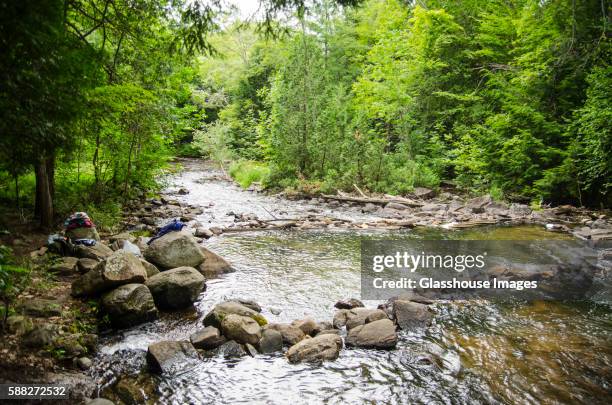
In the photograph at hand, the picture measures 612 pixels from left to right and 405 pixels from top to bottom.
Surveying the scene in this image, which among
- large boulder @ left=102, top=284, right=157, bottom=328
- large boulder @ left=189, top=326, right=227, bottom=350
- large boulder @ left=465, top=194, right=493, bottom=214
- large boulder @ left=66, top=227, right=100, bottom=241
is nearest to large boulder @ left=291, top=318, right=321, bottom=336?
large boulder @ left=189, top=326, right=227, bottom=350

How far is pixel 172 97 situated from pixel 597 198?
1634 centimetres

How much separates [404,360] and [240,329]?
230 centimetres

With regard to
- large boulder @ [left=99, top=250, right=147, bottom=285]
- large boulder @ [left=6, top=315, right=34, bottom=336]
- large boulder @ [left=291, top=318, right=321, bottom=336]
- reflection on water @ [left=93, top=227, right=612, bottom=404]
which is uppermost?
large boulder @ [left=99, top=250, right=147, bottom=285]

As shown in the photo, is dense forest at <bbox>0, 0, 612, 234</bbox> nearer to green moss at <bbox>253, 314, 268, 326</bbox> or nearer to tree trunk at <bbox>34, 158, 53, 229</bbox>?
tree trunk at <bbox>34, 158, 53, 229</bbox>

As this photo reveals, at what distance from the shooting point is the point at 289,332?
17.7 feet

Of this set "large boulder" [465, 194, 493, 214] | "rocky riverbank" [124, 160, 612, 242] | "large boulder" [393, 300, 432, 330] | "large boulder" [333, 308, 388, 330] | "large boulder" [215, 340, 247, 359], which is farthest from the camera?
"large boulder" [465, 194, 493, 214]

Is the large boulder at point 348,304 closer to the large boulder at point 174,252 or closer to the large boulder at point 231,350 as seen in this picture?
the large boulder at point 231,350

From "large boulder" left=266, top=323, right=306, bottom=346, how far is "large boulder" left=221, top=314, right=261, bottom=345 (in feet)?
0.80

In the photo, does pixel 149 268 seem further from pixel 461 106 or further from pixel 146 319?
pixel 461 106

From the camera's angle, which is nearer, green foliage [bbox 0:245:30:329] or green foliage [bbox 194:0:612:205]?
green foliage [bbox 0:245:30:329]

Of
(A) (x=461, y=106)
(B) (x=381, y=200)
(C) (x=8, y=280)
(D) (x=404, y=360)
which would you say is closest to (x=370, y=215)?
(B) (x=381, y=200)

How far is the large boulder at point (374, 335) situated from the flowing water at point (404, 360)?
0.45ft

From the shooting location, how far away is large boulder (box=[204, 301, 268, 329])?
555 cm

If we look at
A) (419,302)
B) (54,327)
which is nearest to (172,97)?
(54,327)
